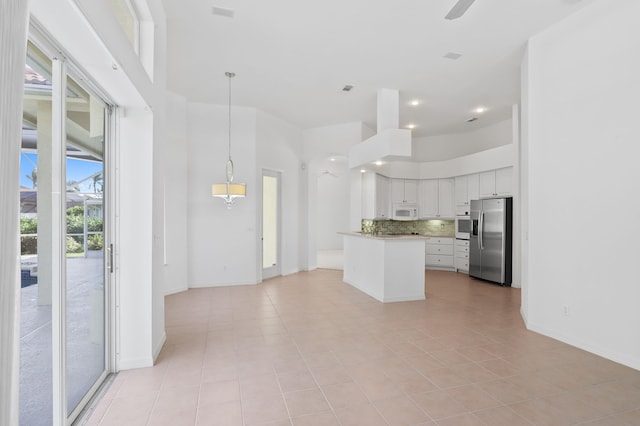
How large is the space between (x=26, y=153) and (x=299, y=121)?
6.21 meters

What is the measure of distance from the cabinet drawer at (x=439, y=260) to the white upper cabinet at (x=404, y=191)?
1.54 meters

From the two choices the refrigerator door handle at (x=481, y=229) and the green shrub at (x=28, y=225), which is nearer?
the green shrub at (x=28, y=225)

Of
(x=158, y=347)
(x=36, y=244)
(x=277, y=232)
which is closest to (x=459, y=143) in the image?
(x=277, y=232)

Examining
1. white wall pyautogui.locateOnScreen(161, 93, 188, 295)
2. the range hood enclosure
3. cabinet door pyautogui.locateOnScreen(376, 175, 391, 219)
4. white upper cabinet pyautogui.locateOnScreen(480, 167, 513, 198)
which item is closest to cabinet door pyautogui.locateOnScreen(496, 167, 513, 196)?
white upper cabinet pyautogui.locateOnScreen(480, 167, 513, 198)

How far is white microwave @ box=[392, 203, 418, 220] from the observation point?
8562 mm

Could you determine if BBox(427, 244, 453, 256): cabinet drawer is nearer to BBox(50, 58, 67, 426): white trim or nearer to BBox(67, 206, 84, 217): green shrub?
BBox(67, 206, 84, 217): green shrub

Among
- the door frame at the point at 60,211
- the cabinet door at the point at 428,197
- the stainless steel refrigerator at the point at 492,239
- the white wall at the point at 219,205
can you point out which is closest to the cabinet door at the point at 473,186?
the stainless steel refrigerator at the point at 492,239

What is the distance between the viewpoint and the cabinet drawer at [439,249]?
838cm

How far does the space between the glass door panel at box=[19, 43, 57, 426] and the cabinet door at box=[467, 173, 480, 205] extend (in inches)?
300

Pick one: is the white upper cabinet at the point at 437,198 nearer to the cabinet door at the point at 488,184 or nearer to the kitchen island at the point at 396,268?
the cabinet door at the point at 488,184

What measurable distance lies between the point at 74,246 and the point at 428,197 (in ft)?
25.8

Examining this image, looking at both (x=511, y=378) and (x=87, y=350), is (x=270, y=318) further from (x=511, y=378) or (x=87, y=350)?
(x=511, y=378)

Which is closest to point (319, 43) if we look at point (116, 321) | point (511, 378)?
point (116, 321)

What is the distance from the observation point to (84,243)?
2.53 m
